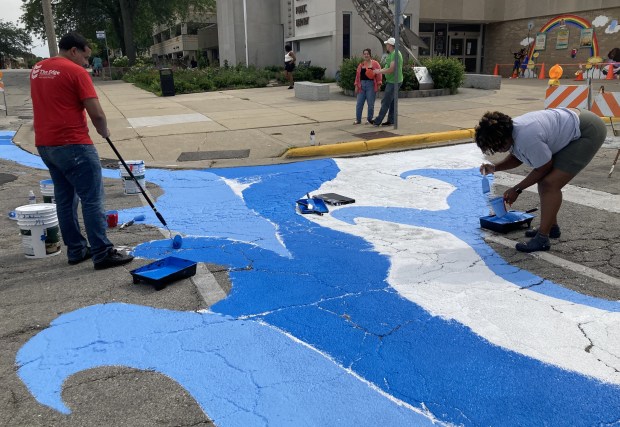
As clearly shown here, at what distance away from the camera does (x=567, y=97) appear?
1070cm

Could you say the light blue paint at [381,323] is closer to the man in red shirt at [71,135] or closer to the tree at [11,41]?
the man in red shirt at [71,135]

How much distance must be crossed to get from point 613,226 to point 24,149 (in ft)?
37.3

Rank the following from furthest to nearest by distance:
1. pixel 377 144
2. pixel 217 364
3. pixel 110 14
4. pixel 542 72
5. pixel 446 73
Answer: pixel 110 14 < pixel 542 72 < pixel 446 73 < pixel 377 144 < pixel 217 364

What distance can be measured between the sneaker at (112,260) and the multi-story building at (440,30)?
21592mm

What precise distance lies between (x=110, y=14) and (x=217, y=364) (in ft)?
167

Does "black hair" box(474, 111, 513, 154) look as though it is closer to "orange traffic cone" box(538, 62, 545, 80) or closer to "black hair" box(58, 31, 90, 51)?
"black hair" box(58, 31, 90, 51)

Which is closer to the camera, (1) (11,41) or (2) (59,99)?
(2) (59,99)

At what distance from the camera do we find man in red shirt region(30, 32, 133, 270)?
14.0 ft

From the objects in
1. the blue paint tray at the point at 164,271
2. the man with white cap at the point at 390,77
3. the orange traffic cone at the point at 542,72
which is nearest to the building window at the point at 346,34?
the orange traffic cone at the point at 542,72

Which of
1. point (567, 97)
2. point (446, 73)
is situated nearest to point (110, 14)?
point (446, 73)

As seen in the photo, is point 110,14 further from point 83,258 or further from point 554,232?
point 554,232

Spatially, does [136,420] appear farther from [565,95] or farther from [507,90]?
[507,90]

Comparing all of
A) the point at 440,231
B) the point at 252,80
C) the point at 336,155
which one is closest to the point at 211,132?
the point at 336,155

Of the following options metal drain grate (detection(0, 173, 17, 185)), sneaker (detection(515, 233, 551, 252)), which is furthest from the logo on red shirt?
metal drain grate (detection(0, 173, 17, 185))
